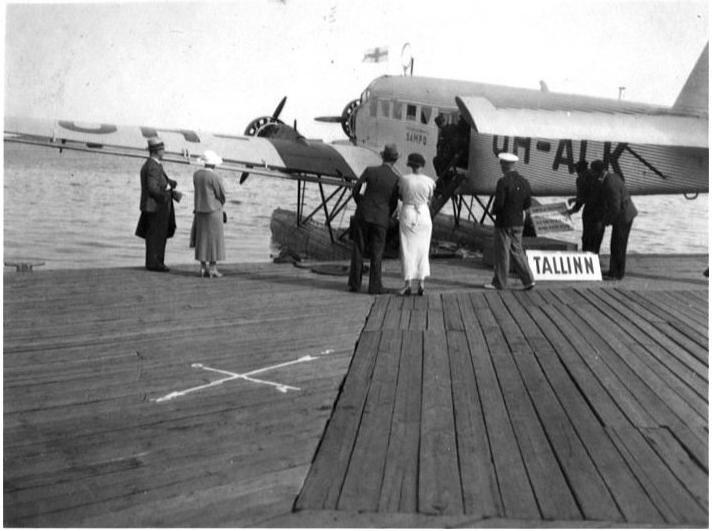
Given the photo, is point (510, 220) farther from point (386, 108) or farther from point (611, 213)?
point (386, 108)

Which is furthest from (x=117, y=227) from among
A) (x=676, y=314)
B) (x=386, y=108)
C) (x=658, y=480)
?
(x=658, y=480)

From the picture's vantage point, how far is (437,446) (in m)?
4.07

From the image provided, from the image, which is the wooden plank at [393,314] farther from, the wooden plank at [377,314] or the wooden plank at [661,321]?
the wooden plank at [661,321]

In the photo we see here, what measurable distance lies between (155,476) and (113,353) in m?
2.51

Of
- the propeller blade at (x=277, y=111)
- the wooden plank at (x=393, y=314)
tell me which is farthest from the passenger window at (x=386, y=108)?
the wooden plank at (x=393, y=314)

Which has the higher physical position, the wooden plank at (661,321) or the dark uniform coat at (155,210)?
the dark uniform coat at (155,210)

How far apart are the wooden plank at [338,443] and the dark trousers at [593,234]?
19.0 ft

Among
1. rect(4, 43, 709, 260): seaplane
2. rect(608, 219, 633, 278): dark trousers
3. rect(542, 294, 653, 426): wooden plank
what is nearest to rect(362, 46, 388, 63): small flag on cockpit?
rect(4, 43, 709, 260): seaplane

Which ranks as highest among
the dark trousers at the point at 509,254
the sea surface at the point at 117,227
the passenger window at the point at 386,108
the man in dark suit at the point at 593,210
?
the passenger window at the point at 386,108

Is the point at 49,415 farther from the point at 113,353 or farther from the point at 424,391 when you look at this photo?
the point at 424,391

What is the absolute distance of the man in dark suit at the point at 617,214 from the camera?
10.1 m

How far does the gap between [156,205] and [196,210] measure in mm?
700

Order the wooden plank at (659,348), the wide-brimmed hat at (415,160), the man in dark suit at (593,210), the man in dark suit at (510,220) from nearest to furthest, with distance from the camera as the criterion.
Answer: the wooden plank at (659,348) < the wide-brimmed hat at (415,160) < the man in dark suit at (510,220) < the man in dark suit at (593,210)

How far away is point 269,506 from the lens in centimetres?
336
